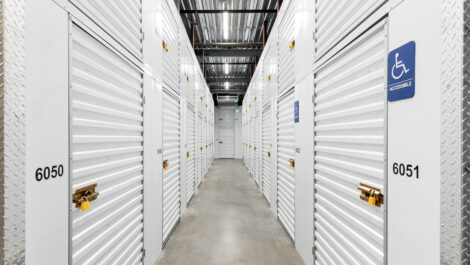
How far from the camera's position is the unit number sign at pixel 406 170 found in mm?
1045

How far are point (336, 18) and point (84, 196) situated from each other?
2454 millimetres

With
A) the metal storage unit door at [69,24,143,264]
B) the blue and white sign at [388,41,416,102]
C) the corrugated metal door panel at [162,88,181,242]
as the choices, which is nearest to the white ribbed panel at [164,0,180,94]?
the corrugated metal door panel at [162,88,181,242]

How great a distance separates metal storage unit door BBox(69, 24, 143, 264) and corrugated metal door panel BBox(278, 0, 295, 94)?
2.10 m

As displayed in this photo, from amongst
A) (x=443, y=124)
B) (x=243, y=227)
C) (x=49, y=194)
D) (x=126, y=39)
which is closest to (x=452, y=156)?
(x=443, y=124)

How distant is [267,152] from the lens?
471 cm

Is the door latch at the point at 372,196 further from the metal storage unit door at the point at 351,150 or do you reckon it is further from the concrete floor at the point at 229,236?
the concrete floor at the point at 229,236

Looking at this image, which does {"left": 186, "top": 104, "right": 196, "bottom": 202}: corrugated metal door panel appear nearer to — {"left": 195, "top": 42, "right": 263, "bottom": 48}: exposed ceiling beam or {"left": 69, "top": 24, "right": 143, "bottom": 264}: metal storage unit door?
{"left": 69, "top": 24, "right": 143, "bottom": 264}: metal storage unit door

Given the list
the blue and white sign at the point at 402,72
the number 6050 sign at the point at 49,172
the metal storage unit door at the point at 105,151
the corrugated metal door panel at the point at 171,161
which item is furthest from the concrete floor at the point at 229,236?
the blue and white sign at the point at 402,72

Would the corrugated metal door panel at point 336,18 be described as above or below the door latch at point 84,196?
above

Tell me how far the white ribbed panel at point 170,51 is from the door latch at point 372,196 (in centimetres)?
266

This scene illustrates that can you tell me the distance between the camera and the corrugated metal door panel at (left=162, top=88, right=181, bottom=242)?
9.65 ft

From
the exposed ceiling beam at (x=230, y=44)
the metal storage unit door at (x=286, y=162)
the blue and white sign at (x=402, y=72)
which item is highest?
the exposed ceiling beam at (x=230, y=44)

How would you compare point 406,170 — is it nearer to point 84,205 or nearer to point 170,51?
point 84,205

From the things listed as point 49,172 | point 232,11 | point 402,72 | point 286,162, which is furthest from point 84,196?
point 232,11
